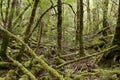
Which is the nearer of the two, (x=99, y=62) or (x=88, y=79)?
(x=88, y=79)

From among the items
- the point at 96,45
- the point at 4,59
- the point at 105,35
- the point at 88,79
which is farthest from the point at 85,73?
the point at 105,35

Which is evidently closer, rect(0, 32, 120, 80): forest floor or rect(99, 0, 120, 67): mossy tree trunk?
rect(0, 32, 120, 80): forest floor

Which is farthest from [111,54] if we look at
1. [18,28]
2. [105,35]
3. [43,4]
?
[18,28]

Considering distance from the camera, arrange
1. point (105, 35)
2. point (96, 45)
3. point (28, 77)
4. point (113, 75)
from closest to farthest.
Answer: point (28, 77)
point (113, 75)
point (96, 45)
point (105, 35)

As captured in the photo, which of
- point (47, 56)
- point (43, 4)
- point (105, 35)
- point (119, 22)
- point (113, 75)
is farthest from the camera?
point (105, 35)

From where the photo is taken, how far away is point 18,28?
10.3m

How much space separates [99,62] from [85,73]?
1.08 m

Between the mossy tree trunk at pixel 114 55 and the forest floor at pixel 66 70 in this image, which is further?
the mossy tree trunk at pixel 114 55

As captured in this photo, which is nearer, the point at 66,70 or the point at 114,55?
the point at 66,70

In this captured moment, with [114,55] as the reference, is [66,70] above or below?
below

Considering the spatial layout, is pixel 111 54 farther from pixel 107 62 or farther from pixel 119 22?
pixel 119 22

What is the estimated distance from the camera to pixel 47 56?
8.02 metres

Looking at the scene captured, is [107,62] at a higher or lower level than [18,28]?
lower

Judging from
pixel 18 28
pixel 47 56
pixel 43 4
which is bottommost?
pixel 47 56
